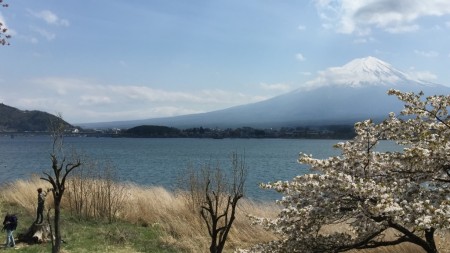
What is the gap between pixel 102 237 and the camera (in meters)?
13.1

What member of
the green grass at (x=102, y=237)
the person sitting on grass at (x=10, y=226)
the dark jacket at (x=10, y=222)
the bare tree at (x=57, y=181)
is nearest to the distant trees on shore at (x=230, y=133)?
the green grass at (x=102, y=237)

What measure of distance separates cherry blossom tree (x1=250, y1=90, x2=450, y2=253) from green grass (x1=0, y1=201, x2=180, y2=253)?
7143mm

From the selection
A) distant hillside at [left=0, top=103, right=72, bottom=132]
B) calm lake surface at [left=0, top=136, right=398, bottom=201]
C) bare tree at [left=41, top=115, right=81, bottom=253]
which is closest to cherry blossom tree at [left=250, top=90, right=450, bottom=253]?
bare tree at [left=41, top=115, right=81, bottom=253]

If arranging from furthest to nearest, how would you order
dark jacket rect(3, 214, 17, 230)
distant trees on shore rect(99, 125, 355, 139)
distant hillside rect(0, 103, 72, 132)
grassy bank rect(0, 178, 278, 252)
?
1. distant trees on shore rect(99, 125, 355, 139)
2. distant hillside rect(0, 103, 72, 132)
3. grassy bank rect(0, 178, 278, 252)
4. dark jacket rect(3, 214, 17, 230)

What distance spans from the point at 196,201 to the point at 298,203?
11002 millimetres

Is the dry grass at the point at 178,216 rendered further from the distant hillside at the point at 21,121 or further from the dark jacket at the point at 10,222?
the distant hillside at the point at 21,121

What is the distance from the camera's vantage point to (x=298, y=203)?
5148mm

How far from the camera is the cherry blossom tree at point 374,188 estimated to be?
468 centimetres

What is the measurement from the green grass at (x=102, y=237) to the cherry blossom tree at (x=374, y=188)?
714cm

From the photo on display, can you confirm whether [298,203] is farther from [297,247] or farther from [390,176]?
[390,176]

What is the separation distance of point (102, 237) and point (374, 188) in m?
10.2

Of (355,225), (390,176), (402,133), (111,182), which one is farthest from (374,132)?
(111,182)

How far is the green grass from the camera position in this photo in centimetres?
1207

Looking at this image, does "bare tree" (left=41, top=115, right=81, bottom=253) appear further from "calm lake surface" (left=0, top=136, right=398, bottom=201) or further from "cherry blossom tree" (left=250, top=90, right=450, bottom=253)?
"calm lake surface" (left=0, top=136, right=398, bottom=201)
